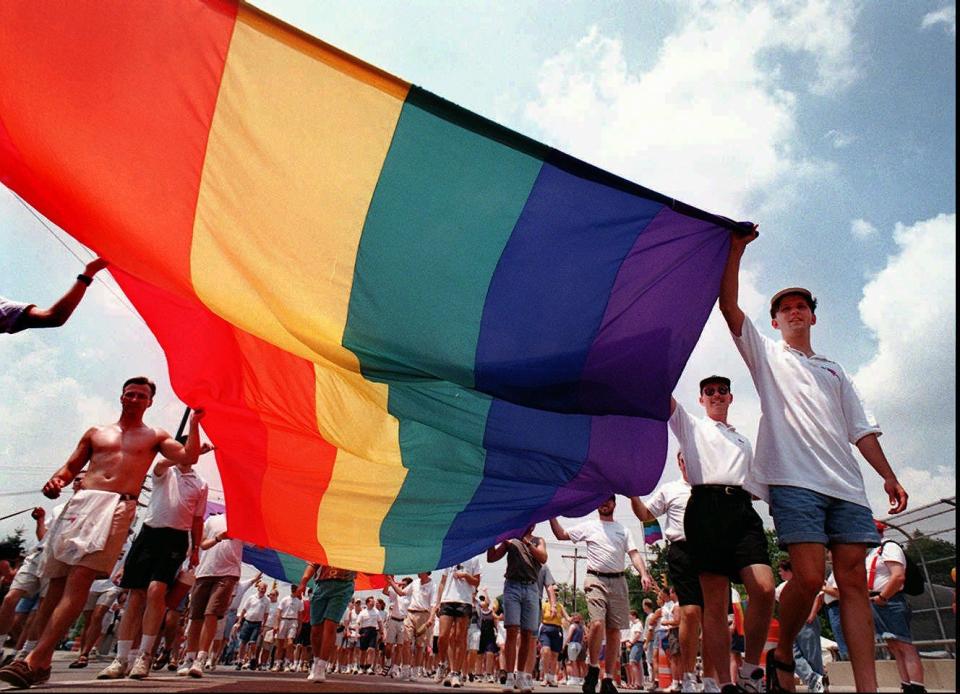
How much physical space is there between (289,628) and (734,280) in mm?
14335

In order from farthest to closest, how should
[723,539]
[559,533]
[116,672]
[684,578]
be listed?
[559,533] → [116,672] → [684,578] → [723,539]

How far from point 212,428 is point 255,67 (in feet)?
8.56

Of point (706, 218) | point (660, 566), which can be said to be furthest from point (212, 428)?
point (660, 566)

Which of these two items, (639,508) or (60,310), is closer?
(60,310)

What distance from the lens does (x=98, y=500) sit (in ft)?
13.0

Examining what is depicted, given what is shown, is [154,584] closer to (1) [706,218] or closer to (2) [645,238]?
(2) [645,238]

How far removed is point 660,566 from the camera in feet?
179

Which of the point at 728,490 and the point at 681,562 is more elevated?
the point at 728,490

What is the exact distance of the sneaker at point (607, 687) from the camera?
493 cm

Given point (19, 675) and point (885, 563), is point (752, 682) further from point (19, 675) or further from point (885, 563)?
point (19, 675)

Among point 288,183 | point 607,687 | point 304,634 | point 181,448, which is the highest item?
point 288,183

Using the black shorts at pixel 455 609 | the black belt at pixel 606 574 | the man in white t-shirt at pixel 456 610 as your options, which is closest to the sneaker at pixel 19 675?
the black belt at pixel 606 574

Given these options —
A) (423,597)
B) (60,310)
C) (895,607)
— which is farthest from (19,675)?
(423,597)

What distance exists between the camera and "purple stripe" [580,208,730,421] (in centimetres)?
370
